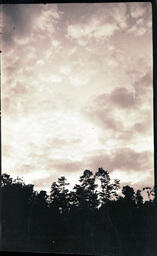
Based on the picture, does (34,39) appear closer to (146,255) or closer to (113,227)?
(113,227)

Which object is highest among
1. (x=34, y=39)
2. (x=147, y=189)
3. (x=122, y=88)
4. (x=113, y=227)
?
(x=34, y=39)

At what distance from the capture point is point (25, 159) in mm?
2088

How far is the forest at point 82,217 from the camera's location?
1903mm

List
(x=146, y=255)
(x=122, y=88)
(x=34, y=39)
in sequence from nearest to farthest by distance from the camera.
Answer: (x=146, y=255) → (x=122, y=88) → (x=34, y=39)

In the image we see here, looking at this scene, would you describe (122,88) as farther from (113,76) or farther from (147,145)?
(147,145)

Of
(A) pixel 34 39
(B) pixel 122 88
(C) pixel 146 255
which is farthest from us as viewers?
(A) pixel 34 39

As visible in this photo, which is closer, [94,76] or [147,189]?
[147,189]

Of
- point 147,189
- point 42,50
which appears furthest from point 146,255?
point 42,50

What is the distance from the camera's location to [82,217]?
1.98m

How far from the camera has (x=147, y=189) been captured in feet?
6.32

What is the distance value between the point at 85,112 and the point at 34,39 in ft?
2.05

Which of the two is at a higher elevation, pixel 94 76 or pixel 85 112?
pixel 94 76

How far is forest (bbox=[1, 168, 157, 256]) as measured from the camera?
1.90 m

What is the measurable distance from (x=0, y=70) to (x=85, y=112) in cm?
69
